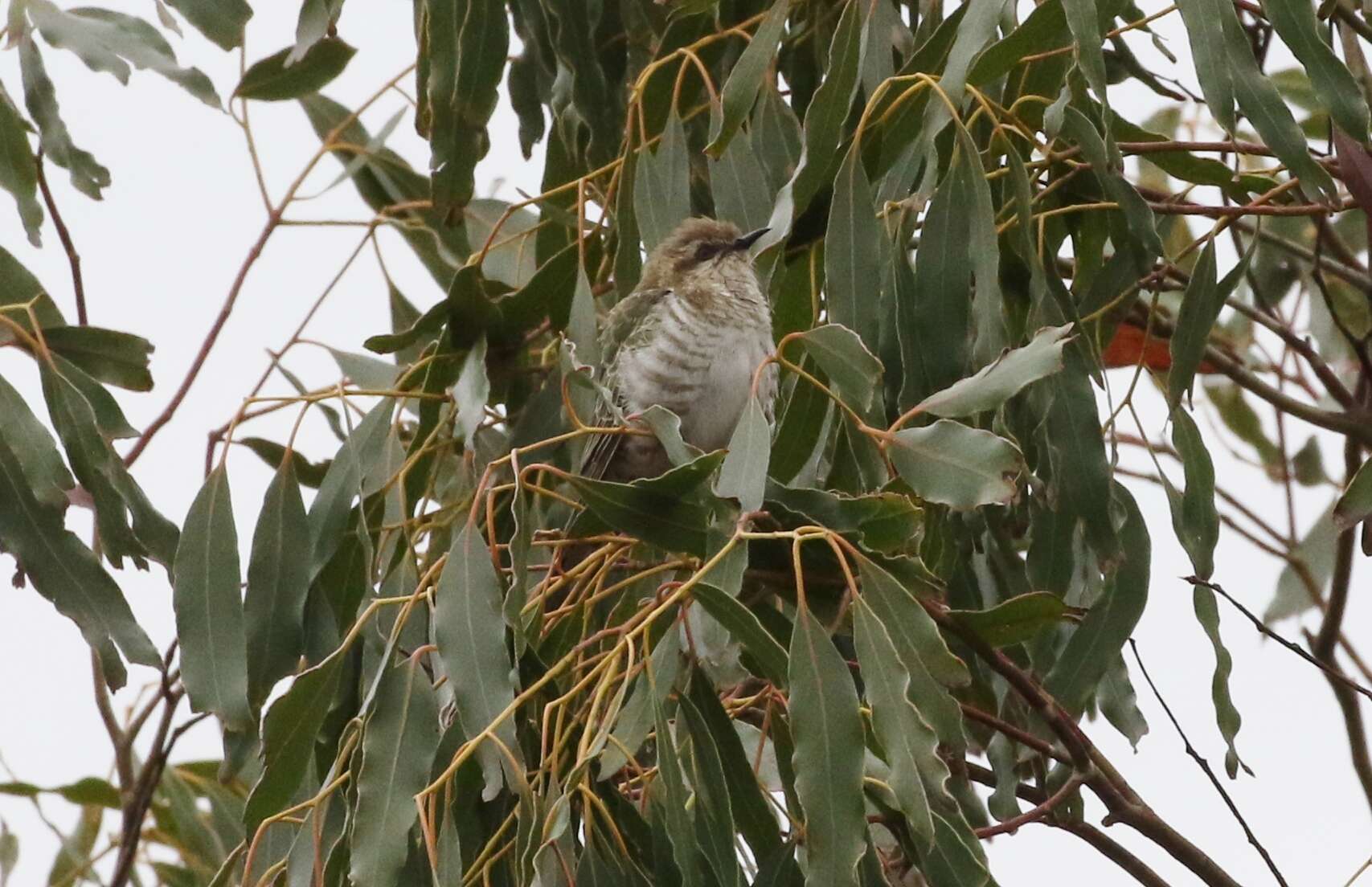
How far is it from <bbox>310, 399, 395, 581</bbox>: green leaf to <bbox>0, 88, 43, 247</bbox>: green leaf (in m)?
0.76

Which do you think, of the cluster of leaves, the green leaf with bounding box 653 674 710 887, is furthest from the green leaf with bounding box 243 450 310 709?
the green leaf with bounding box 653 674 710 887

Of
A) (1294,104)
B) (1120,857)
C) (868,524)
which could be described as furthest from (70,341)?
(1294,104)

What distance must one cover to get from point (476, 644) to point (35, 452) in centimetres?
106

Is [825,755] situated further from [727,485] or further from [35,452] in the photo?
[35,452]

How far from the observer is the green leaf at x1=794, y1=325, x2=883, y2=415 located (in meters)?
2.34

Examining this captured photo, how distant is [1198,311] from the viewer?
2.85 m

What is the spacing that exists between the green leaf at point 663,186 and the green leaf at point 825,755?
112 centimetres

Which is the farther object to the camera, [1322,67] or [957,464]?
[1322,67]

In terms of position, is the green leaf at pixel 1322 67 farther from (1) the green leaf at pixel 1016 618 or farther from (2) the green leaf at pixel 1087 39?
(1) the green leaf at pixel 1016 618

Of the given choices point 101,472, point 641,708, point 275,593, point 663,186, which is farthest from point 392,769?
point 663,186

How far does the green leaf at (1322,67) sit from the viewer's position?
2400 mm

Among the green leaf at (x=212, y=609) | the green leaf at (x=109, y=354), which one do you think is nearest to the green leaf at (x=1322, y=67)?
the green leaf at (x=212, y=609)

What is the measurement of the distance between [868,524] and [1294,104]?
269 cm

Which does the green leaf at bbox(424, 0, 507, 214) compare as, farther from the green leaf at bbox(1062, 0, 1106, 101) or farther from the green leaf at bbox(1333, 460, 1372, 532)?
the green leaf at bbox(1333, 460, 1372, 532)
